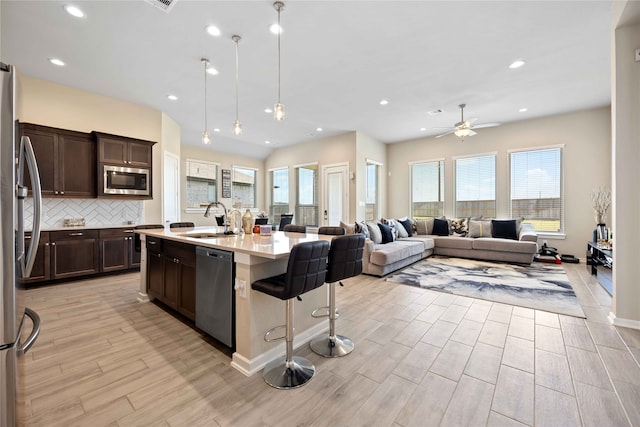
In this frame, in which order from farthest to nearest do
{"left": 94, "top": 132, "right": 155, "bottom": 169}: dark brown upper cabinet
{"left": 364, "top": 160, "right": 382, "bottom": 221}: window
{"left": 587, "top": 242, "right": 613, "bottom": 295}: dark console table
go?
{"left": 364, "top": 160, "right": 382, "bottom": 221}: window, {"left": 94, "top": 132, "right": 155, "bottom": 169}: dark brown upper cabinet, {"left": 587, "top": 242, "right": 613, "bottom": 295}: dark console table

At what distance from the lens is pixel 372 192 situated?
768 centimetres

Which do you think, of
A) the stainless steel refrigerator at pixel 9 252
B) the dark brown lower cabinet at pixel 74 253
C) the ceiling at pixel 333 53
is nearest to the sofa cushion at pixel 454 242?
the ceiling at pixel 333 53

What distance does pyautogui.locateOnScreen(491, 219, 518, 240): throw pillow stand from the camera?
5770mm

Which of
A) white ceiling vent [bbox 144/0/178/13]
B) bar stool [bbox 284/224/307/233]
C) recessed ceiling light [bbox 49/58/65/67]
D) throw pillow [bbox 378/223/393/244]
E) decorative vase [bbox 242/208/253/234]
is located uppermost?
recessed ceiling light [bbox 49/58/65/67]

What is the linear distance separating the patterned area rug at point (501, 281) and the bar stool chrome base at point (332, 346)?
2066mm

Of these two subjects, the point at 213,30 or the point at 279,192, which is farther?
the point at 279,192

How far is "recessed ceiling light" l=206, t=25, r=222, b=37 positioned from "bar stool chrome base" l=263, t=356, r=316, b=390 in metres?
3.31

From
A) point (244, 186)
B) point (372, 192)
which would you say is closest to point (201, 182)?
point (244, 186)

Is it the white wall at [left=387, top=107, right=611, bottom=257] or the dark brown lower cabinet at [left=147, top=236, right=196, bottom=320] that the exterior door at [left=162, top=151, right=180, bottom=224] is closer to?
the dark brown lower cabinet at [left=147, top=236, right=196, bottom=320]

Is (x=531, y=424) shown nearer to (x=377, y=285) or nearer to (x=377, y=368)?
(x=377, y=368)

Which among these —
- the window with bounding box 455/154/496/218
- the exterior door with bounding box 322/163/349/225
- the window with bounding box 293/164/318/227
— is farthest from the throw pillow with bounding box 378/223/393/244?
the window with bounding box 293/164/318/227

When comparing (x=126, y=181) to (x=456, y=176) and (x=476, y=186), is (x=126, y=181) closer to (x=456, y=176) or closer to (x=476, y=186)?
(x=456, y=176)

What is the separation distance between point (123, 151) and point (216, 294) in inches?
152

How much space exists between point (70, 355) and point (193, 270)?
42.7 inches
